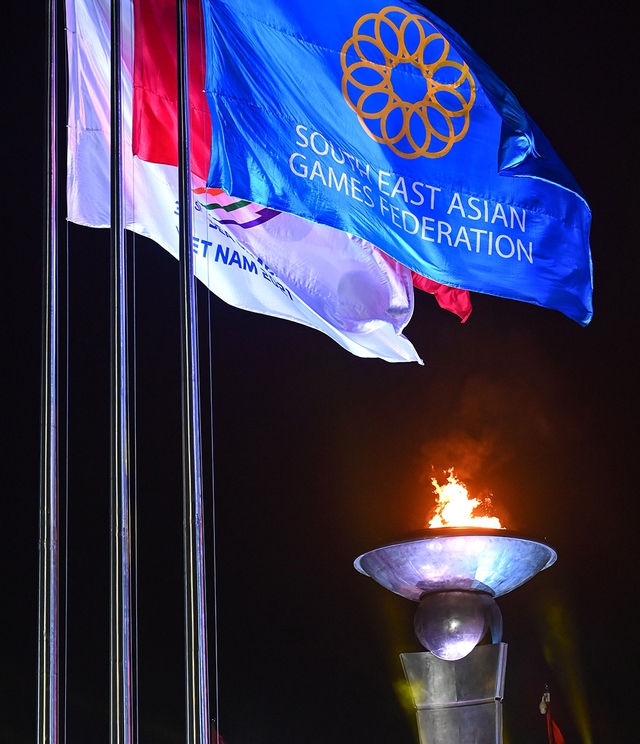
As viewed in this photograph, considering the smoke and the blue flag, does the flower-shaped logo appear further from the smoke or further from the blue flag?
the smoke

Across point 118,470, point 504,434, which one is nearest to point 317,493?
point 504,434

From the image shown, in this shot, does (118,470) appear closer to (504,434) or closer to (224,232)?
(224,232)

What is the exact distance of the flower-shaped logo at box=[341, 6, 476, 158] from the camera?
25.9 feet

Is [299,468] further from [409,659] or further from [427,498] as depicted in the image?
[409,659]

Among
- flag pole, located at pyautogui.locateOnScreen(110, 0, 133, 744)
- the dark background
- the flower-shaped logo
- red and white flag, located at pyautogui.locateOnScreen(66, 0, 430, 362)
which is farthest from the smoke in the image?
flag pole, located at pyautogui.locateOnScreen(110, 0, 133, 744)

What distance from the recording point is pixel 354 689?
15.5 metres

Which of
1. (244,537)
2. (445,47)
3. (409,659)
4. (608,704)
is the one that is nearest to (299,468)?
(244,537)

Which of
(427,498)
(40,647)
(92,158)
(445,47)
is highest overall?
(445,47)

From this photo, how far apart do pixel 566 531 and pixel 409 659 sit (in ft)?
25.5

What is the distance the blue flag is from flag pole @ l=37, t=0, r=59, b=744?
3.77ft

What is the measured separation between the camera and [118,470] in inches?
216

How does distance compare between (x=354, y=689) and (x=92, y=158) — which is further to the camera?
(x=354, y=689)

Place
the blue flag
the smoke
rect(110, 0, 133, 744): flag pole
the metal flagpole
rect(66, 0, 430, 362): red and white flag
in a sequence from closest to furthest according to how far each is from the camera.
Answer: the metal flagpole, rect(110, 0, 133, 744): flag pole, the blue flag, rect(66, 0, 430, 362): red and white flag, the smoke

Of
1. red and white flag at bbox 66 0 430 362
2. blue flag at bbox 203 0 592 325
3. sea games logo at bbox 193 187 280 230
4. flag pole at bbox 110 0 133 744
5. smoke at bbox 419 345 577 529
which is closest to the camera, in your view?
flag pole at bbox 110 0 133 744
